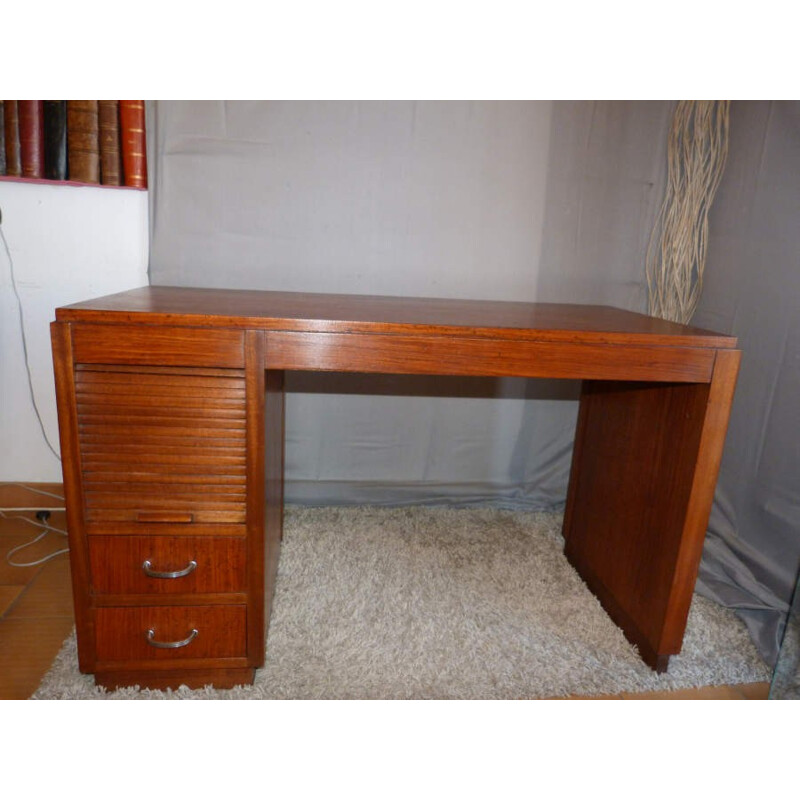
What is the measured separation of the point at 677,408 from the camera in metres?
1.23

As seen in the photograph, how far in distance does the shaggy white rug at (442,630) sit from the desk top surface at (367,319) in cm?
66

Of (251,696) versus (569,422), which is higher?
(569,422)

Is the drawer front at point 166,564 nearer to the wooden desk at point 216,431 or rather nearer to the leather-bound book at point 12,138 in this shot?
the wooden desk at point 216,431

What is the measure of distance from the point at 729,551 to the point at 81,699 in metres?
1.51

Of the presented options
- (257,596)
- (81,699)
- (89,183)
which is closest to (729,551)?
(257,596)

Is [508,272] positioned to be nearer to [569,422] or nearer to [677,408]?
[569,422]

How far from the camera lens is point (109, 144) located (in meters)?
1.60

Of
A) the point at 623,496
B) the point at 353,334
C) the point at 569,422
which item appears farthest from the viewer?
the point at 569,422

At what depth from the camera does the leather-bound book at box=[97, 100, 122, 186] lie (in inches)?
61.9

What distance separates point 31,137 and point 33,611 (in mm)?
1164

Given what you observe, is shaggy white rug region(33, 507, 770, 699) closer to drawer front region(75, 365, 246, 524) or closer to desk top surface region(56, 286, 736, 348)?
drawer front region(75, 365, 246, 524)

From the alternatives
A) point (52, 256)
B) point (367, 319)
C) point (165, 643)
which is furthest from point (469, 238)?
point (165, 643)

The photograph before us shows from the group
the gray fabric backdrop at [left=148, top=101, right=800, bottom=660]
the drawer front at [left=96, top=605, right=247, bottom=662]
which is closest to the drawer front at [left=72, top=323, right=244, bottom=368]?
the drawer front at [left=96, top=605, right=247, bottom=662]

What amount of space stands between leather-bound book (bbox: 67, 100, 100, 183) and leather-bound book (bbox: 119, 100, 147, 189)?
66 millimetres
